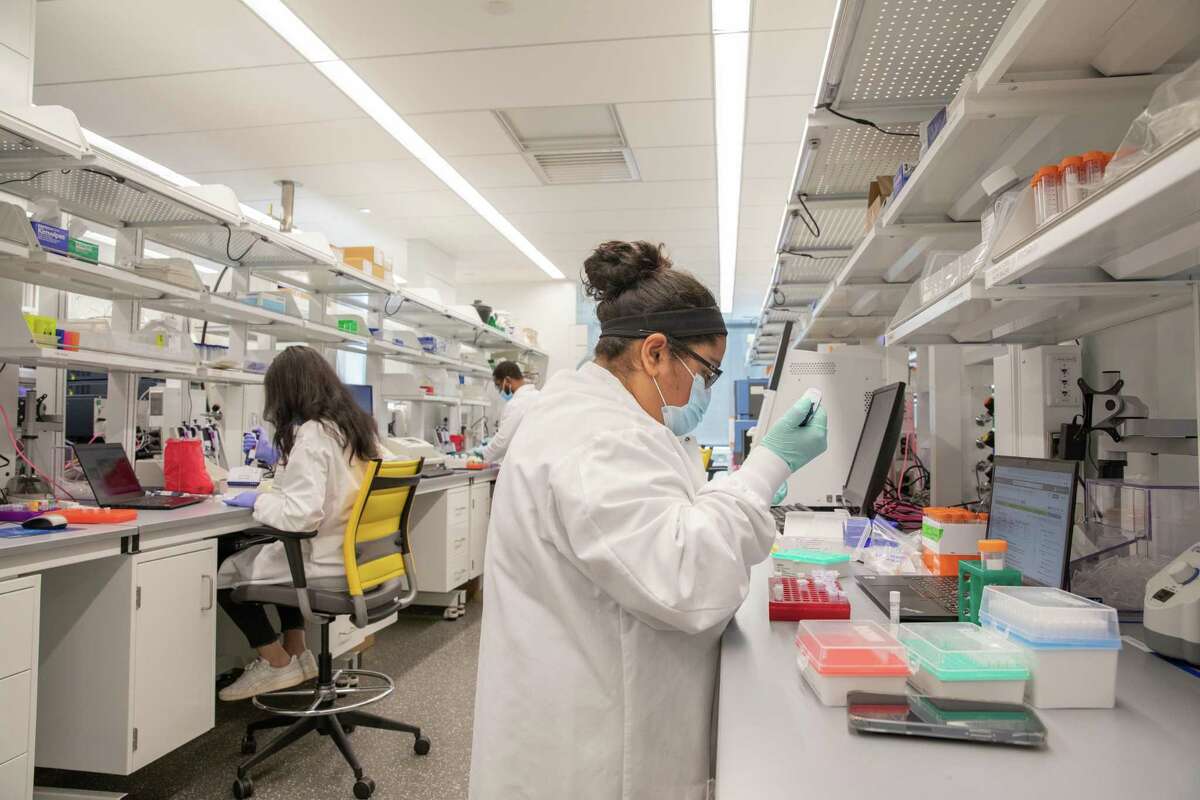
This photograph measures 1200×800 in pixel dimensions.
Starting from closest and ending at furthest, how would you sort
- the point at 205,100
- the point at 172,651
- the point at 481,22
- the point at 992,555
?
the point at 992,555, the point at 172,651, the point at 481,22, the point at 205,100

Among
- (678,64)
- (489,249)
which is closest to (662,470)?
(678,64)

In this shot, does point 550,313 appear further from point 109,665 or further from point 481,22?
point 109,665

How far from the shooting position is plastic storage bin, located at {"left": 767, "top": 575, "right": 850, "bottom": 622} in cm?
121

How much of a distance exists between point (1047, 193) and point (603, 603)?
929 mm

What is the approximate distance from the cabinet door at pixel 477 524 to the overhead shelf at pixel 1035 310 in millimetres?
2837

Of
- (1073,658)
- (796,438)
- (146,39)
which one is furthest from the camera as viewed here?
(146,39)

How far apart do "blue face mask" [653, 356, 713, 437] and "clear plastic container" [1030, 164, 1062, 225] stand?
23.6 inches

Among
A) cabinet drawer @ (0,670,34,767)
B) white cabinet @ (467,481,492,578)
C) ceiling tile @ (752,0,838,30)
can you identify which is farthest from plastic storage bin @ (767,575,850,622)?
white cabinet @ (467,481,492,578)

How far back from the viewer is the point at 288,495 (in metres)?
2.22

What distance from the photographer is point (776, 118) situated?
12.8 feet

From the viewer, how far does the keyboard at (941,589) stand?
123 cm

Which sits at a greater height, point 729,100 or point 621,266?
point 729,100

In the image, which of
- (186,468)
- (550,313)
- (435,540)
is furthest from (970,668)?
(550,313)

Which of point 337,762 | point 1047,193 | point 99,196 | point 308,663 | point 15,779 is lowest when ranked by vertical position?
point 337,762
